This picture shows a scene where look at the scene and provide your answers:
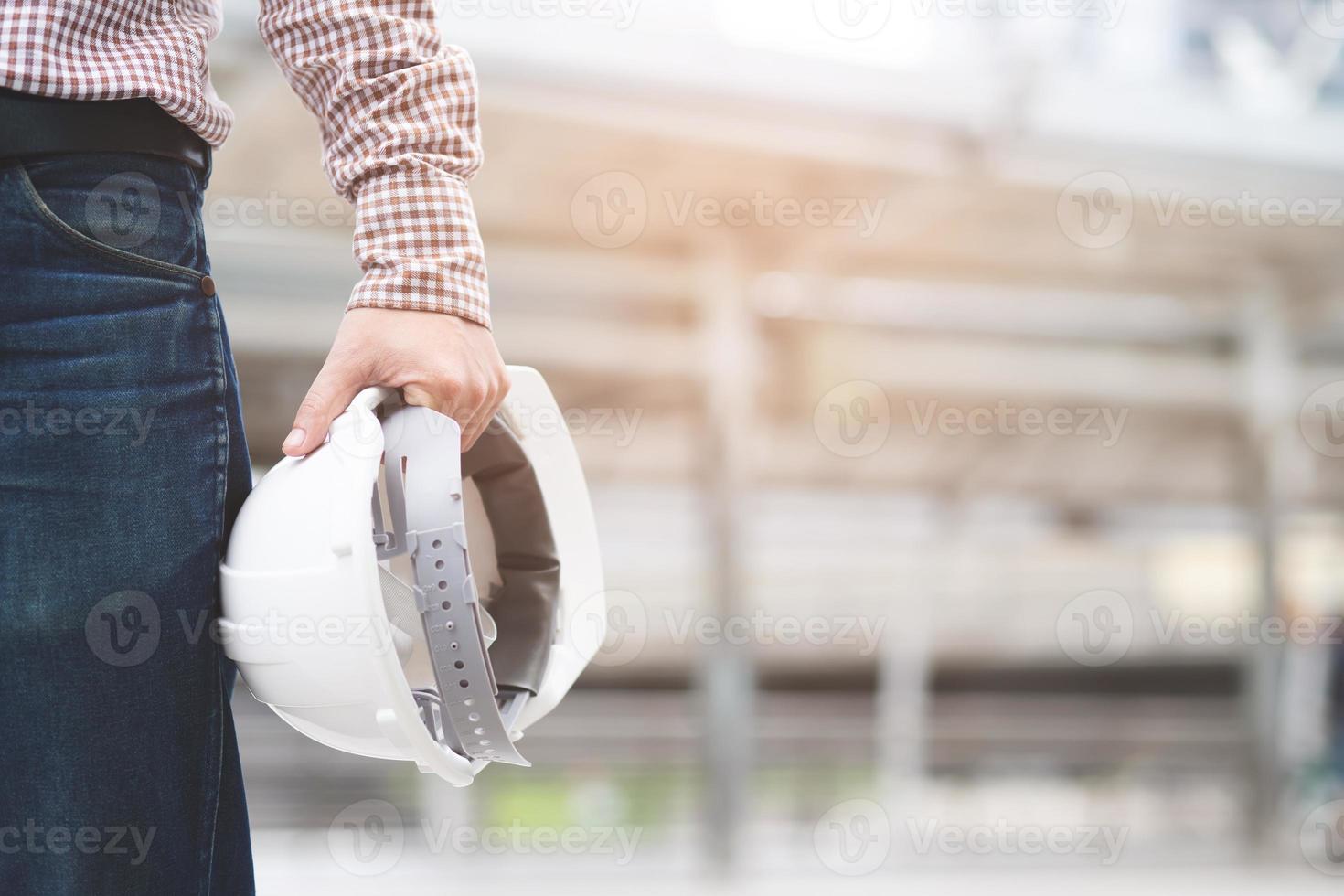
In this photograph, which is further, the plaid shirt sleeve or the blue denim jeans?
the plaid shirt sleeve

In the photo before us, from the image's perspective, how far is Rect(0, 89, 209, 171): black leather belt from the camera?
2.42 ft

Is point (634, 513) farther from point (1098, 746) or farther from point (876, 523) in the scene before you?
point (1098, 746)

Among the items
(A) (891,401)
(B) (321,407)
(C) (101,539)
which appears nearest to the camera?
(C) (101,539)

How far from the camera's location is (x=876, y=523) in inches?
434

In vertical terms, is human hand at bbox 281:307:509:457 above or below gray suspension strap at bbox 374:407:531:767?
above

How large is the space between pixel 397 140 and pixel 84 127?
0.72 ft

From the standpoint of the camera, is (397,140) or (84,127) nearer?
(84,127)

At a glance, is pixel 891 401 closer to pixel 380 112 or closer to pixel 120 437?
pixel 380 112

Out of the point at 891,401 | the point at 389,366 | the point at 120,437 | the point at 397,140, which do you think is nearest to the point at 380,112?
the point at 397,140

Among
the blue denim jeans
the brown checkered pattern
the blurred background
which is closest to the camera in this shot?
the blue denim jeans

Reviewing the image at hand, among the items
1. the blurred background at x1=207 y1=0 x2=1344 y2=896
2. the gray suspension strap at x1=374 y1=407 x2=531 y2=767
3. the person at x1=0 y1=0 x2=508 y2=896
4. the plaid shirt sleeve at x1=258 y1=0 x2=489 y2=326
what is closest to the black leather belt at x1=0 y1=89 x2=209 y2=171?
the person at x1=0 y1=0 x2=508 y2=896

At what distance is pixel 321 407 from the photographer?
2.75 ft

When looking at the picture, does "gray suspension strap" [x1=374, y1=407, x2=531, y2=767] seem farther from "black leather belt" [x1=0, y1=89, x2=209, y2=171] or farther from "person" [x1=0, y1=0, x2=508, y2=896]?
"black leather belt" [x1=0, y1=89, x2=209, y2=171]

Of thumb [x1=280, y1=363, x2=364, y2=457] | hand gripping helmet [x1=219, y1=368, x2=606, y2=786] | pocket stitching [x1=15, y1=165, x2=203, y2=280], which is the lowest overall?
hand gripping helmet [x1=219, y1=368, x2=606, y2=786]
